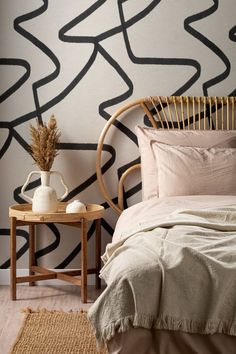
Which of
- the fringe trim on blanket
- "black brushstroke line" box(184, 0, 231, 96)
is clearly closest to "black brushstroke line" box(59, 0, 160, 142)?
"black brushstroke line" box(184, 0, 231, 96)

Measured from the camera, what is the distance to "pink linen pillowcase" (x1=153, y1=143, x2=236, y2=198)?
3.70 meters

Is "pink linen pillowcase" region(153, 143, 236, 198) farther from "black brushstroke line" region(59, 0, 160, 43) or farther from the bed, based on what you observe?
"black brushstroke line" region(59, 0, 160, 43)

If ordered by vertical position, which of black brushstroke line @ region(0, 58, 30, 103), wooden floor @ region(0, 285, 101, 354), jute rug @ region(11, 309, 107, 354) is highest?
black brushstroke line @ region(0, 58, 30, 103)

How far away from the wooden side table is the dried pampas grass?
315mm

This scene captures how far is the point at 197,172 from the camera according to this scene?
146 inches

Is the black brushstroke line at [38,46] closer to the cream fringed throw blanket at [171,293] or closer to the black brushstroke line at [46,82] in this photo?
the black brushstroke line at [46,82]

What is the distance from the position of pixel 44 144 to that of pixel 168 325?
6.79 feet

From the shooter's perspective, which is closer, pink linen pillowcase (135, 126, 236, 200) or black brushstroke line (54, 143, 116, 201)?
pink linen pillowcase (135, 126, 236, 200)

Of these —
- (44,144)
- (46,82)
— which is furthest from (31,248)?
(46,82)

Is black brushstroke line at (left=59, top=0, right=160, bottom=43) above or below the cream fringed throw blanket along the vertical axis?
above

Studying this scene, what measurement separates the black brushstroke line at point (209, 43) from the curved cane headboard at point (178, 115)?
0.38 ft

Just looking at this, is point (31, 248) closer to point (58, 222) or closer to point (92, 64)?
point (58, 222)

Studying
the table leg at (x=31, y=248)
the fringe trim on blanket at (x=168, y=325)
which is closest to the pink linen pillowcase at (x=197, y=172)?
the table leg at (x=31, y=248)

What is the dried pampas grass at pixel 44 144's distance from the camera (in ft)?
13.0
